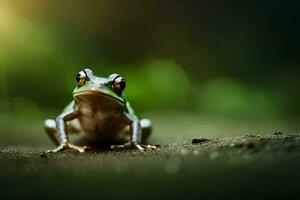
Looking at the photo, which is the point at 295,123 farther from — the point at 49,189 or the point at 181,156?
the point at 49,189

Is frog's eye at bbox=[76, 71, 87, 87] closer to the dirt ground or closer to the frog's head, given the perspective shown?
the frog's head

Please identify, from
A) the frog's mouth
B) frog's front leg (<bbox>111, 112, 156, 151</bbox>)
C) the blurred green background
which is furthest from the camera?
the blurred green background

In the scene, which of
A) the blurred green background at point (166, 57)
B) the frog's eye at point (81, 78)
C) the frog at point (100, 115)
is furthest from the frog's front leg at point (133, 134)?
the blurred green background at point (166, 57)

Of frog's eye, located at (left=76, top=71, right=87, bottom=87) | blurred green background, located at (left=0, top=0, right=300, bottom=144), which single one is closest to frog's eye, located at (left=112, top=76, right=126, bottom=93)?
frog's eye, located at (left=76, top=71, right=87, bottom=87)

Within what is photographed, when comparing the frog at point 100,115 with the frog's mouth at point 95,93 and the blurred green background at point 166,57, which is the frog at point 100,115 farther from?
the blurred green background at point 166,57

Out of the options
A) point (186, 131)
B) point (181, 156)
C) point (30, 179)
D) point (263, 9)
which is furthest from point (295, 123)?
point (30, 179)
